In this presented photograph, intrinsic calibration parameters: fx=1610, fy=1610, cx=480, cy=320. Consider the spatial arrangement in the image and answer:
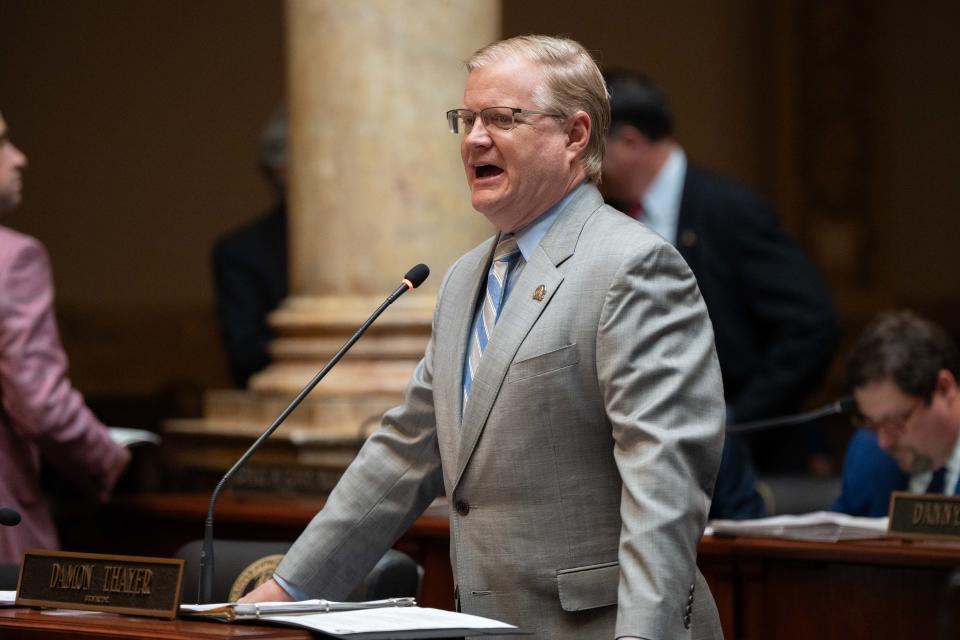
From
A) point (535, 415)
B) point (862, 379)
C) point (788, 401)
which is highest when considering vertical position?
point (535, 415)

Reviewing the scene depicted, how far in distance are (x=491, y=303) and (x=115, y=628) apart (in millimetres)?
841

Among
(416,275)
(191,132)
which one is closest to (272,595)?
(416,275)

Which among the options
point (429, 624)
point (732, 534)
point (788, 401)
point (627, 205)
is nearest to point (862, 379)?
point (732, 534)

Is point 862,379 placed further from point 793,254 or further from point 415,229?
point 415,229

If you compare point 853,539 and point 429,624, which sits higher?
point 429,624

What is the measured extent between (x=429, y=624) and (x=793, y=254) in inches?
120

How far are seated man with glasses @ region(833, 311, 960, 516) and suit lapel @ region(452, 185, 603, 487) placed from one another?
160 cm

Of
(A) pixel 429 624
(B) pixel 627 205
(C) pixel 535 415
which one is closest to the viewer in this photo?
(A) pixel 429 624

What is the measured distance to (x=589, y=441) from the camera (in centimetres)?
257

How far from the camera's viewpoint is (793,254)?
5105 mm

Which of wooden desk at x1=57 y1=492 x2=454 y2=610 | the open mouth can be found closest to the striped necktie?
the open mouth

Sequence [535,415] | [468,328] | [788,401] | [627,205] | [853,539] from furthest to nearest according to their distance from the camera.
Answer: [627,205] < [788,401] < [853,539] < [468,328] < [535,415]

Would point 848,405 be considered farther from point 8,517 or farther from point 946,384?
point 8,517

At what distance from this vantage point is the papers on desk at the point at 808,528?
3.67m
